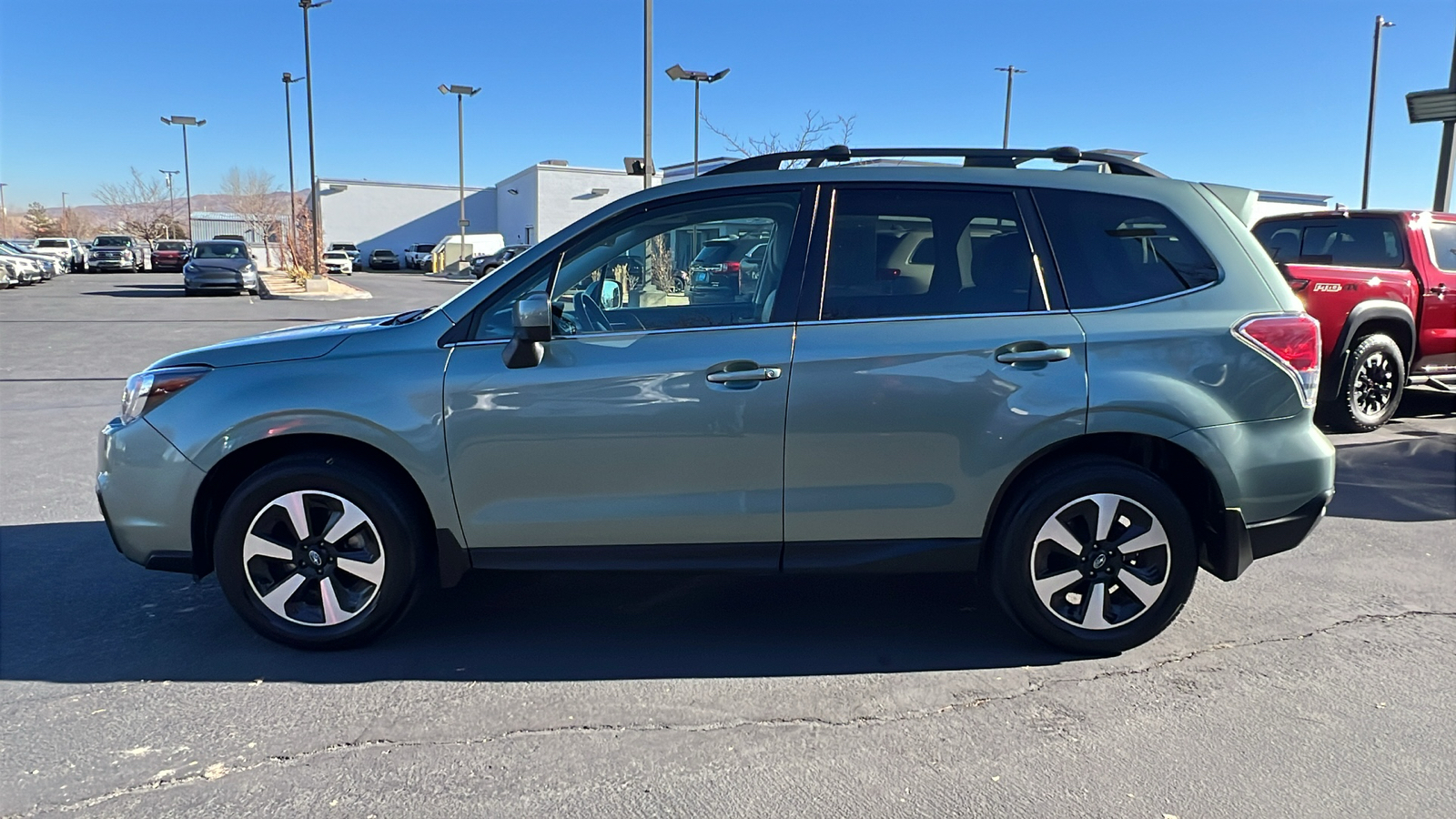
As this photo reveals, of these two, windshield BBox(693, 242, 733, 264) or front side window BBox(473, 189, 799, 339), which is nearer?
front side window BBox(473, 189, 799, 339)

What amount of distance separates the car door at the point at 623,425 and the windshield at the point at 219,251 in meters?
28.7

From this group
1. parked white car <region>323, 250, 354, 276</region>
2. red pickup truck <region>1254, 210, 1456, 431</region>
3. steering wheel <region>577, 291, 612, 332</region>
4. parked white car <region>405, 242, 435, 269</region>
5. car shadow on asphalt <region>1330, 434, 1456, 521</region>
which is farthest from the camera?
parked white car <region>405, 242, 435, 269</region>

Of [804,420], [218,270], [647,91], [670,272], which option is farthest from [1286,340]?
[218,270]

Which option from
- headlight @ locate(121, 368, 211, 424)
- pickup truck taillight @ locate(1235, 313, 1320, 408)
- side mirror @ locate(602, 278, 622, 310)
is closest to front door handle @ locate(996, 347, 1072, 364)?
pickup truck taillight @ locate(1235, 313, 1320, 408)

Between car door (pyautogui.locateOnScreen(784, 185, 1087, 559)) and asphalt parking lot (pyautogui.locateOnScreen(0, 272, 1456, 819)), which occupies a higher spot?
car door (pyautogui.locateOnScreen(784, 185, 1087, 559))

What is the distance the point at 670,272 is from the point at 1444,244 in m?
8.11

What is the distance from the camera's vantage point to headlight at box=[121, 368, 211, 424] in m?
3.94

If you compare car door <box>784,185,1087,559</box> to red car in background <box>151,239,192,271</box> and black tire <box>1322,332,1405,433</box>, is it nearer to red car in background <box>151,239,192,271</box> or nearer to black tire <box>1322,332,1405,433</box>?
black tire <box>1322,332,1405,433</box>

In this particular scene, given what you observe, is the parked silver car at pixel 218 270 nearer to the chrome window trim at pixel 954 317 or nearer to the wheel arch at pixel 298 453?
the wheel arch at pixel 298 453

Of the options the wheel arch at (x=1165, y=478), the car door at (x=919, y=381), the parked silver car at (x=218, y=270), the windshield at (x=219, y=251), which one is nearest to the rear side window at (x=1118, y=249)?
the car door at (x=919, y=381)

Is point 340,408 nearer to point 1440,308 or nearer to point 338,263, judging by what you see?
point 1440,308

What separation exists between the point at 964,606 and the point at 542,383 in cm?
215

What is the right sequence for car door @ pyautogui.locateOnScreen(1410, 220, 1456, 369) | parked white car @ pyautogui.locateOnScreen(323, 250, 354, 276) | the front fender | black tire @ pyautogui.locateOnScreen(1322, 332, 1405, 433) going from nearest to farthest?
the front fender < black tire @ pyautogui.locateOnScreen(1322, 332, 1405, 433) < car door @ pyautogui.locateOnScreen(1410, 220, 1456, 369) < parked white car @ pyautogui.locateOnScreen(323, 250, 354, 276)

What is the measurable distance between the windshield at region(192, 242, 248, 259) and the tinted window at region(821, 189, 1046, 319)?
29233 millimetres
